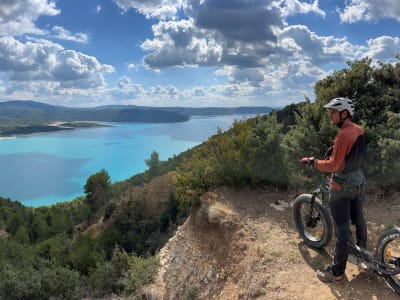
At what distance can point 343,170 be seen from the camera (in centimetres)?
379

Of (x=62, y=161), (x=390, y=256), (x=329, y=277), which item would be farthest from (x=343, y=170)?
(x=62, y=161)

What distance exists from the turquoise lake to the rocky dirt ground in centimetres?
4275

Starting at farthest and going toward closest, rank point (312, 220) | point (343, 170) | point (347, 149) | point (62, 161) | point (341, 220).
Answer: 1. point (62, 161)
2. point (312, 220)
3. point (341, 220)
4. point (343, 170)
5. point (347, 149)

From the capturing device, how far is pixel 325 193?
458 centimetres

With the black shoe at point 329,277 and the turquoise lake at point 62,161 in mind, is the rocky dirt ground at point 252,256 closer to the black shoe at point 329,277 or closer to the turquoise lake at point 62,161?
the black shoe at point 329,277

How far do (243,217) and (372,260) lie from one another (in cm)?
306

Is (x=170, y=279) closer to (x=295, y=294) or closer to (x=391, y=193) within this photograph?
(x=295, y=294)

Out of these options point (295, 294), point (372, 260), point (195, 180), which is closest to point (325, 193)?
point (372, 260)

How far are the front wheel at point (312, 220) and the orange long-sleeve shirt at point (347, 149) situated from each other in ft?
3.83

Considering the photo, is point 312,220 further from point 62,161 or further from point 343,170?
point 62,161

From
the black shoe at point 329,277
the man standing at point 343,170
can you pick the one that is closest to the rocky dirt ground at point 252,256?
the black shoe at point 329,277

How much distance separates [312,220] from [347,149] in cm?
175

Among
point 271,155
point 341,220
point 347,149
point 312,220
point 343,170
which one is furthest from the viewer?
point 271,155

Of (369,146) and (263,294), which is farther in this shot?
(369,146)
